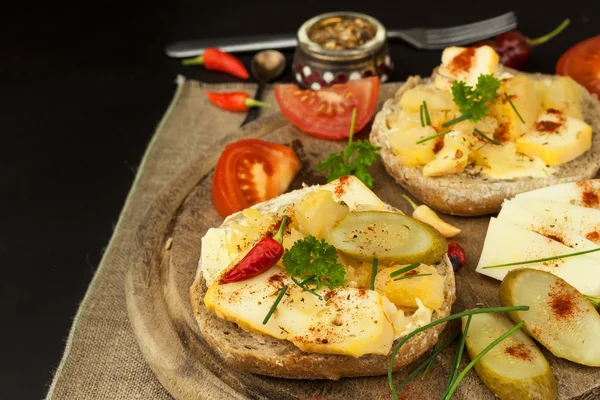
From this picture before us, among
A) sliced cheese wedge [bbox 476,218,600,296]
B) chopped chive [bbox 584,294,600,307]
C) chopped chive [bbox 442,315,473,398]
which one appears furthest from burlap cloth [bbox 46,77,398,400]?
chopped chive [bbox 584,294,600,307]

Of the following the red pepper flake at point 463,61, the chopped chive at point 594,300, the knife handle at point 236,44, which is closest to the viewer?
the chopped chive at point 594,300

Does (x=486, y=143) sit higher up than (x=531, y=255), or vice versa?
(x=486, y=143)

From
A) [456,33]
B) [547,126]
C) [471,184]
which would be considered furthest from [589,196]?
[456,33]

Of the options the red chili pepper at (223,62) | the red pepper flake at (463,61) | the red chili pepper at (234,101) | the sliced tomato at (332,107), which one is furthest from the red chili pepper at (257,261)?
the red chili pepper at (223,62)

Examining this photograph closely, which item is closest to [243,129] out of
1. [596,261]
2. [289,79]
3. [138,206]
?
[138,206]

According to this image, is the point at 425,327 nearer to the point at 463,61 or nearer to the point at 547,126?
the point at 547,126

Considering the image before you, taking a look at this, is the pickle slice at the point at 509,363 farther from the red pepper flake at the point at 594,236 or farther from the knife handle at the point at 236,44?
the knife handle at the point at 236,44
